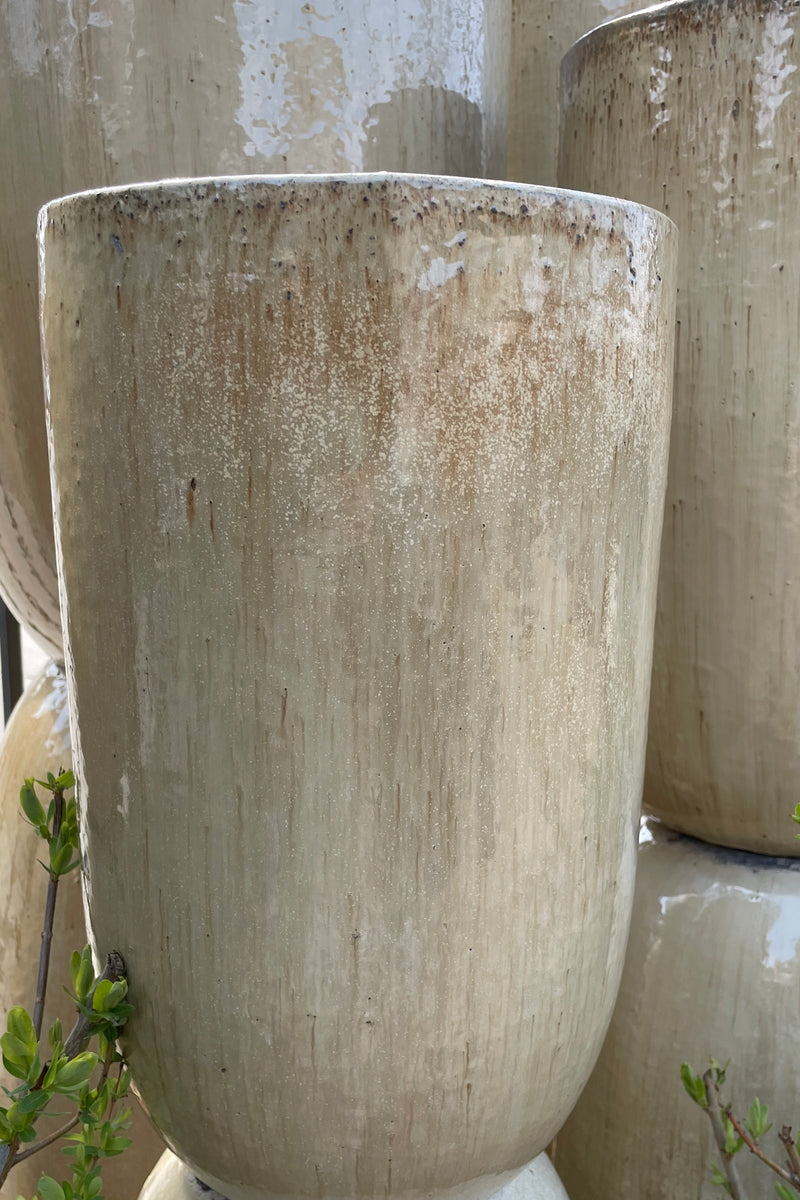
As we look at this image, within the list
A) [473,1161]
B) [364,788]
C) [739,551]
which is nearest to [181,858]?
[364,788]

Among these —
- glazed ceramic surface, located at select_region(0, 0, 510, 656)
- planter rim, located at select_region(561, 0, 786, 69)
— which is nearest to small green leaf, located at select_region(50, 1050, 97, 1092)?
glazed ceramic surface, located at select_region(0, 0, 510, 656)

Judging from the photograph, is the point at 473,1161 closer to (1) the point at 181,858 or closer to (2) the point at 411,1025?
(2) the point at 411,1025

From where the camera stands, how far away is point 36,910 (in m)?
0.79

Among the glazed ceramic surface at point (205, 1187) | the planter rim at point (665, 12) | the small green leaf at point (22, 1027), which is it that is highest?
the planter rim at point (665, 12)

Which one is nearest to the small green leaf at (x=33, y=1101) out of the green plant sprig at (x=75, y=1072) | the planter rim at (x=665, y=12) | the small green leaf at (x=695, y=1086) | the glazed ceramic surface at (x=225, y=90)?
the green plant sprig at (x=75, y=1072)

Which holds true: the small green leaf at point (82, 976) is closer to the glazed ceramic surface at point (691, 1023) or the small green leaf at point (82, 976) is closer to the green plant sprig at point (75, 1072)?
the green plant sprig at point (75, 1072)

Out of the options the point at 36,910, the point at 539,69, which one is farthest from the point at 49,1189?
the point at 539,69

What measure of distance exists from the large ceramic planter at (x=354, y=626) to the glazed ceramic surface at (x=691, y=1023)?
0.17m

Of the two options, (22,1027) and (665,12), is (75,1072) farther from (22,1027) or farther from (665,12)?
(665,12)

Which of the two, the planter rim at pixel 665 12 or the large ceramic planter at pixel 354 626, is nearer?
the large ceramic planter at pixel 354 626

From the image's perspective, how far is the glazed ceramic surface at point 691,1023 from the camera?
2.07 ft

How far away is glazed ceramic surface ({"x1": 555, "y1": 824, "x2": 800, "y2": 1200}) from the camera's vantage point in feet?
2.07

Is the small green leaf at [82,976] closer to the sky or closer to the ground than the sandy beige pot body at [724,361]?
closer to the ground

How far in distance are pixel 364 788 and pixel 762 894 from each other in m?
0.31
